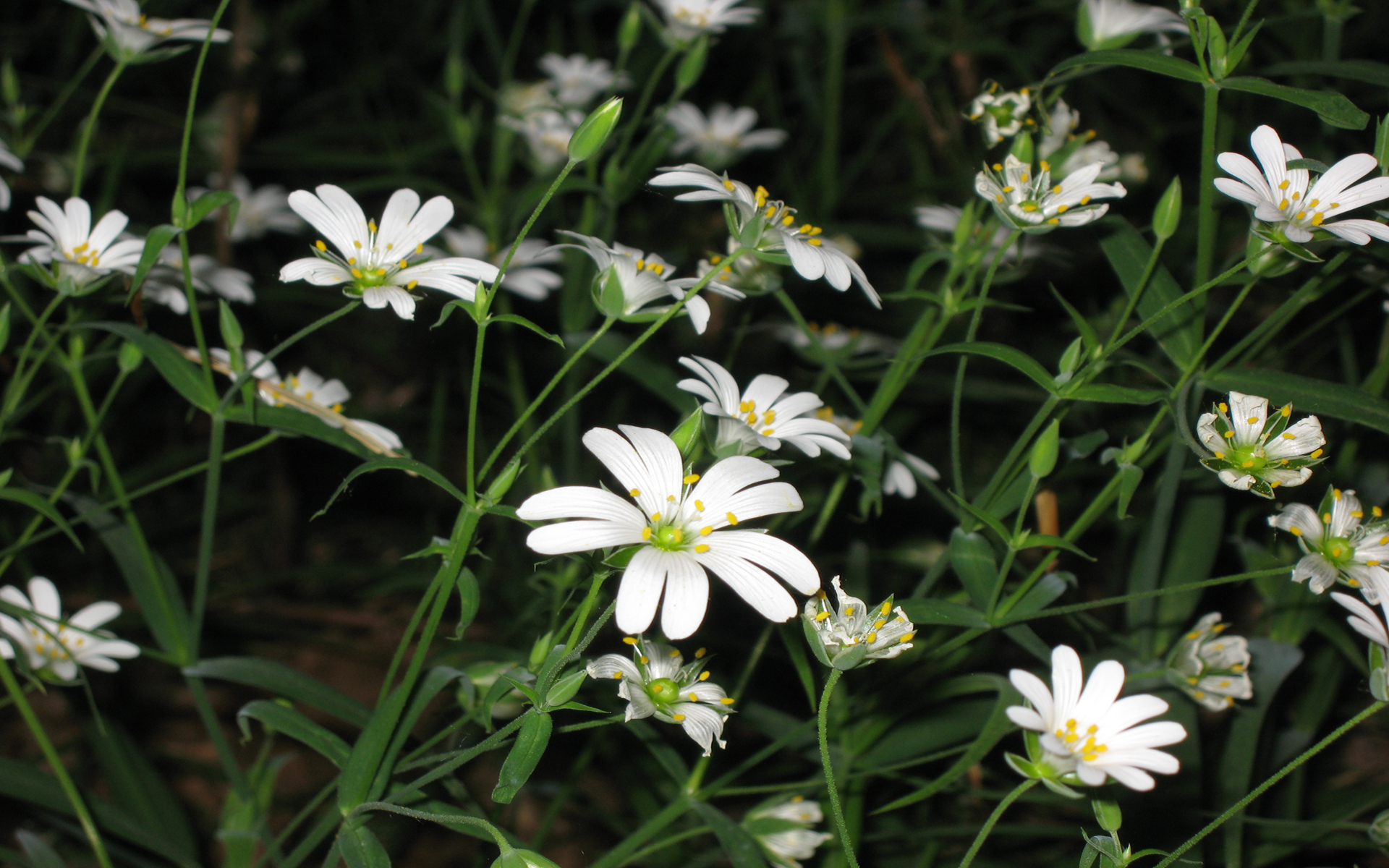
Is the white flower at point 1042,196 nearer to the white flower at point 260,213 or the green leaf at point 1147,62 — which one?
the green leaf at point 1147,62

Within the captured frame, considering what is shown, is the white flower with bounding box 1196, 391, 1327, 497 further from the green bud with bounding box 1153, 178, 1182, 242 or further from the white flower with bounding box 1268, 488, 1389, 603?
the green bud with bounding box 1153, 178, 1182, 242

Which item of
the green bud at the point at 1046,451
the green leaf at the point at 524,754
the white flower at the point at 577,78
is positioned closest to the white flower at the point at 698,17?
the white flower at the point at 577,78

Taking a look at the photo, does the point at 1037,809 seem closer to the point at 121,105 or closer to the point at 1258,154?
the point at 1258,154

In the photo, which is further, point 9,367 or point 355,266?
point 9,367

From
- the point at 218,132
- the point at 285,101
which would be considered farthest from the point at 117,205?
the point at 285,101

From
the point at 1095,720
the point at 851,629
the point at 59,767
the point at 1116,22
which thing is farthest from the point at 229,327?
the point at 1116,22
